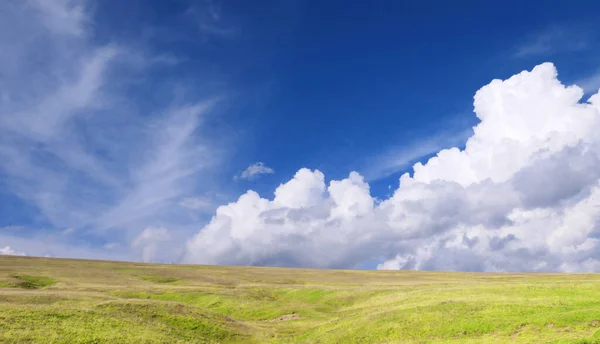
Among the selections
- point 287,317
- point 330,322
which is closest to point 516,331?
point 330,322

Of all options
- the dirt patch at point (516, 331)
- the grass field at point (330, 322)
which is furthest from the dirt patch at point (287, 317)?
the dirt patch at point (516, 331)

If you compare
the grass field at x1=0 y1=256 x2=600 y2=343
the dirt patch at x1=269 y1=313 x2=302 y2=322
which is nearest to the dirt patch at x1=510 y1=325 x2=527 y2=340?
the grass field at x1=0 y1=256 x2=600 y2=343

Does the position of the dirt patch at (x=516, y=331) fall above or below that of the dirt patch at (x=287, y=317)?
above

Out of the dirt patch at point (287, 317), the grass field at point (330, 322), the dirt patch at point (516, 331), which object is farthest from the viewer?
the dirt patch at point (287, 317)

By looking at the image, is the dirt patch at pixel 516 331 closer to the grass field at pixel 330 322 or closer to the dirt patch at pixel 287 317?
the grass field at pixel 330 322

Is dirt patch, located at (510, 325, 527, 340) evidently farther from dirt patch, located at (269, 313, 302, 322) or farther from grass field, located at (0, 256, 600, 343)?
dirt patch, located at (269, 313, 302, 322)

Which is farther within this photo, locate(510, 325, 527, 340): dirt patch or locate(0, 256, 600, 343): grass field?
locate(0, 256, 600, 343): grass field

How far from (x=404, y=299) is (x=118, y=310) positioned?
44.8 m

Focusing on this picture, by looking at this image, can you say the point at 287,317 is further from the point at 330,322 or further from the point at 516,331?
the point at 516,331

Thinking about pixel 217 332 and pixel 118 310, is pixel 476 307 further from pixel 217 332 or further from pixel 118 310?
pixel 118 310

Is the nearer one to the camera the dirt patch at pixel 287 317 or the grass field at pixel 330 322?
the grass field at pixel 330 322

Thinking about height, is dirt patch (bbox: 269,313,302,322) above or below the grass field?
below

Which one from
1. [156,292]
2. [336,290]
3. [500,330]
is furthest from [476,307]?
[156,292]

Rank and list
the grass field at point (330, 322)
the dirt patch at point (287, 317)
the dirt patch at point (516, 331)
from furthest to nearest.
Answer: the dirt patch at point (287, 317)
the grass field at point (330, 322)
the dirt patch at point (516, 331)
